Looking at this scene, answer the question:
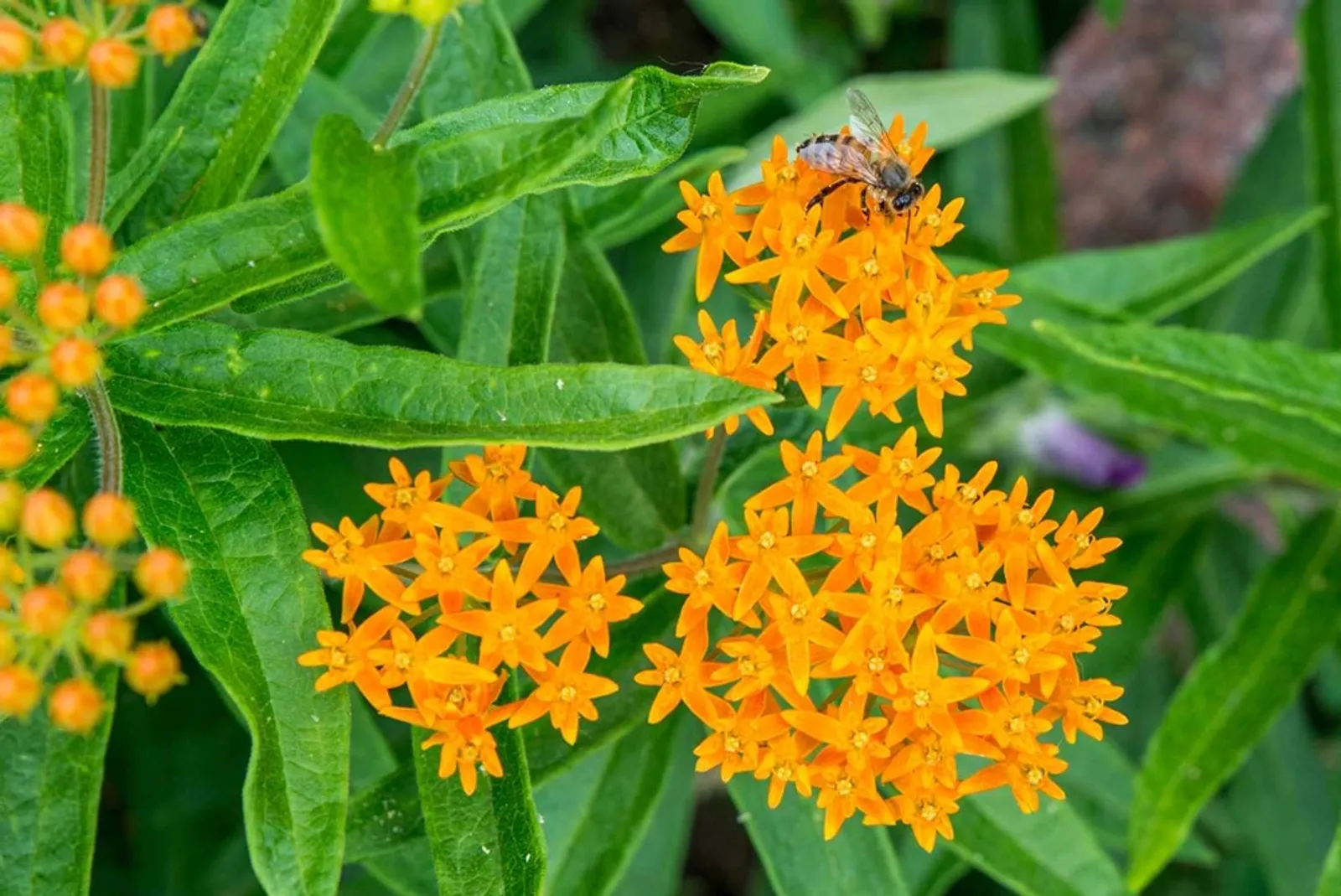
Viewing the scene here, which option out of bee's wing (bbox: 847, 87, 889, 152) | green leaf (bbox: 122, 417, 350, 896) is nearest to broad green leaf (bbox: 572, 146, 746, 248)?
bee's wing (bbox: 847, 87, 889, 152)

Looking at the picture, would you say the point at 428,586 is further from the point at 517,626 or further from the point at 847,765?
the point at 847,765

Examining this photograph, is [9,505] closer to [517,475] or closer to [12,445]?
[12,445]

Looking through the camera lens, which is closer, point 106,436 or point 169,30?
point 169,30

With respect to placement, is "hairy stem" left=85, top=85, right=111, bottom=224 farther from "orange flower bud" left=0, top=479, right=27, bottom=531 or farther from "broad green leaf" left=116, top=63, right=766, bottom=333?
"orange flower bud" left=0, top=479, right=27, bottom=531

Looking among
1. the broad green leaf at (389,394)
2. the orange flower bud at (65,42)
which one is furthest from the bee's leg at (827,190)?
the orange flower bud at (65,42)

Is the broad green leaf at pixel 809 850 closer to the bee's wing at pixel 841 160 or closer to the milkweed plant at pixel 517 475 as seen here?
the milkweed plant at pixel 517 475

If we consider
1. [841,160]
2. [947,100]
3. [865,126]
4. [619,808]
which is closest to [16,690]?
[619,808]
